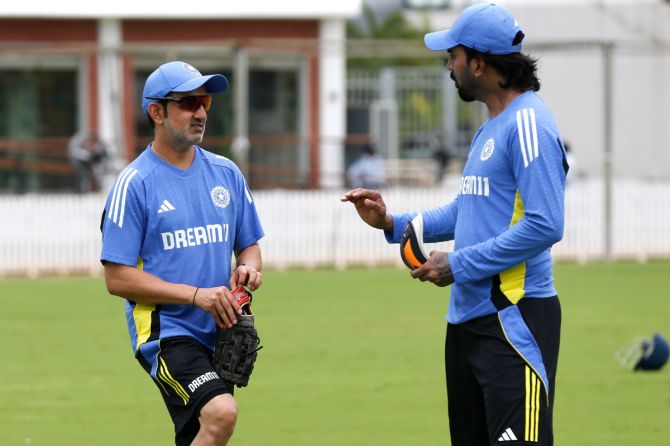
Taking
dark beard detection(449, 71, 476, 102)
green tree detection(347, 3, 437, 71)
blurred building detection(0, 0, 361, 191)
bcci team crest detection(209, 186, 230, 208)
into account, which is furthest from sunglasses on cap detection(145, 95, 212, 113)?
green tree detection(347, 3, 437, 71)

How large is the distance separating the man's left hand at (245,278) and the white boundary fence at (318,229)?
12.2 meters

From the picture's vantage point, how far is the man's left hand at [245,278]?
245 inches

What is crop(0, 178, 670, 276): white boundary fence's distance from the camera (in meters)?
19.3

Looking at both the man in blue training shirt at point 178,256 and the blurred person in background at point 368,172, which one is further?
the blurred person in background at point 368,172

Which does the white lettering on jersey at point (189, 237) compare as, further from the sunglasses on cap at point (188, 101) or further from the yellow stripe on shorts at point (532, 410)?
the yellow stripe on shorts at point (532, 410)

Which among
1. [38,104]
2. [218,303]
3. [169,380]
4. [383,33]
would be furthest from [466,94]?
[383,33]

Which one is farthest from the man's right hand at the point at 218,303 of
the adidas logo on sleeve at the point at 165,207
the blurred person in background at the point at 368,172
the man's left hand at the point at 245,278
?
the blurred person in background at the point at 368,172

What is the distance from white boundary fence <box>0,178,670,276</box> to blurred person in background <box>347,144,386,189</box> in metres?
3.14

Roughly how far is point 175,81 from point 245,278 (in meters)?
0.95

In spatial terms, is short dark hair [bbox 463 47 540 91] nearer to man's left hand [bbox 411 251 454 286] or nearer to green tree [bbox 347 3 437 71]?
man's left hand [bbox 411 251 454 286]

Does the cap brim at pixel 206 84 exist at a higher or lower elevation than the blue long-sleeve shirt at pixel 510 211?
higher

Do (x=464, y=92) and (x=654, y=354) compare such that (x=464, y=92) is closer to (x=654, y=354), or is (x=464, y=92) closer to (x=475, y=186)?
(x=475, y=186)

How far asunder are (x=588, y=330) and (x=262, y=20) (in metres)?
20.4

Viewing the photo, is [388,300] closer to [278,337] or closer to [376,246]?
[278,337]
